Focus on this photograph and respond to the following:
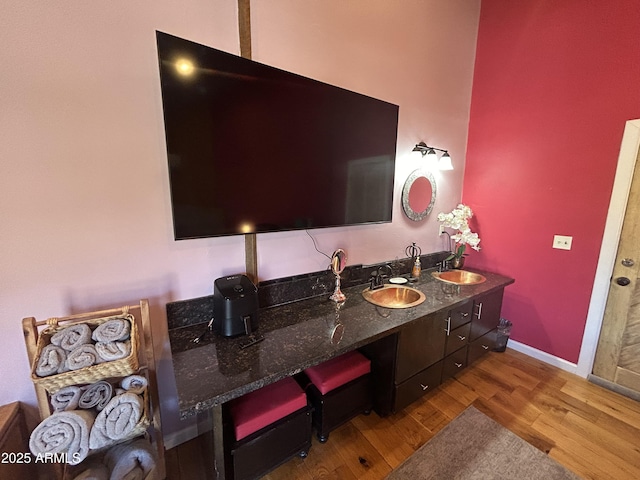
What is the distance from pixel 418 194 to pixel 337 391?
1.64 metres

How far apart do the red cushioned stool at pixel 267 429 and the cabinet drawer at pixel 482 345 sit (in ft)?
4.69

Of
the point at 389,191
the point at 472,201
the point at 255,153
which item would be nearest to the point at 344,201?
the point at 389,191

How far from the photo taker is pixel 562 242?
2.11 meters

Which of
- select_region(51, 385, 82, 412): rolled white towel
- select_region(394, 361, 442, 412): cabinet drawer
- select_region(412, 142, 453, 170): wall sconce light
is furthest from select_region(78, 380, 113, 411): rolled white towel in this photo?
select_region(412, 142, 453, 170): wall sconce light

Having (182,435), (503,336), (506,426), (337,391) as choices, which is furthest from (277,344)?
(503,336)

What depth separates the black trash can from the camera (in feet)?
7.77

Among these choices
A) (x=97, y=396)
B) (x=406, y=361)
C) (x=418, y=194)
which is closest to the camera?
(x=97, y=396)

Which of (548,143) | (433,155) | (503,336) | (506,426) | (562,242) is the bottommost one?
(506,426)

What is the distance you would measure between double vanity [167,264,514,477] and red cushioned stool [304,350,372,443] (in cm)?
10

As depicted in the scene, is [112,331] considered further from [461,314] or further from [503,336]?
[503,336]

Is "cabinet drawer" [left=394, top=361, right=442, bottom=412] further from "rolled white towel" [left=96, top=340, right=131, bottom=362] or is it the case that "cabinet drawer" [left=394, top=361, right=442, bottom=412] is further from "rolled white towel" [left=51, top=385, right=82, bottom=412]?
"rolled white towel" [left=51, top=385, right=82, bottom=412]

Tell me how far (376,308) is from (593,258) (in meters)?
1.79

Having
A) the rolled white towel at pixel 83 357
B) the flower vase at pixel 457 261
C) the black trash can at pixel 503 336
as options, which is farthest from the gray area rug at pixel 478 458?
the rolled white towel at pixel 83 357

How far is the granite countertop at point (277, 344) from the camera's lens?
0.94 meters
